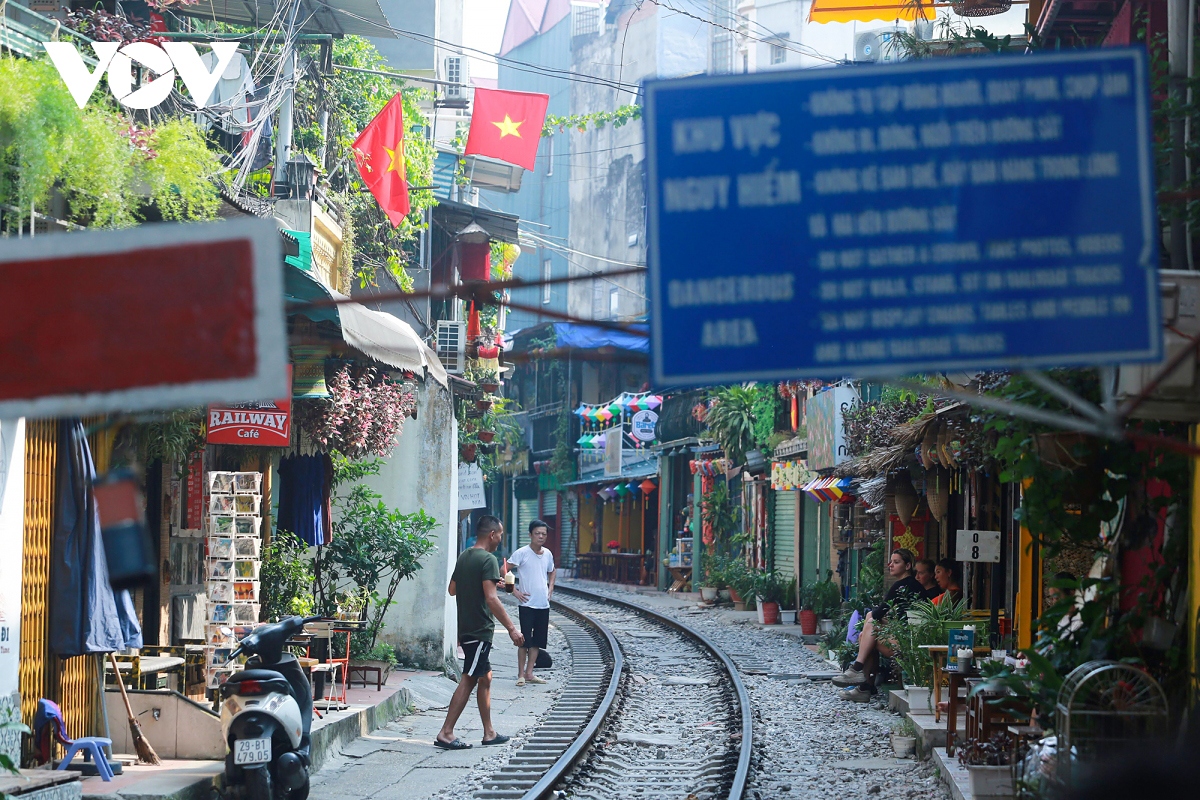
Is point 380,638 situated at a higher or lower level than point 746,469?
lower

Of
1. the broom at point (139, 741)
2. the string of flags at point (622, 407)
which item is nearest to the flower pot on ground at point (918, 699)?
the broom at point (139, 741)

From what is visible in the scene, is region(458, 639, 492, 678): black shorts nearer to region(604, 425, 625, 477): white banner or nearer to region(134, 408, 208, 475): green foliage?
region(134, 408, 208, 475): green foliage

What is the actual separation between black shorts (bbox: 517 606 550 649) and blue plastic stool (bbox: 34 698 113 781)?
7.68m

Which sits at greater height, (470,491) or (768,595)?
(470,491)

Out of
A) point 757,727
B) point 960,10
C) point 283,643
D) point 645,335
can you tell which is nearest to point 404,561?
point 757,727

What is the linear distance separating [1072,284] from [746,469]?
1002 inches

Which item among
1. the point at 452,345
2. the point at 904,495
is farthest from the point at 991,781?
the point at 452,345

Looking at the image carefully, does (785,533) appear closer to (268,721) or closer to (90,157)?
(268,721)

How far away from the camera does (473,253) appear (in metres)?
21.0

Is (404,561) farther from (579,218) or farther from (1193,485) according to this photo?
(579,218)

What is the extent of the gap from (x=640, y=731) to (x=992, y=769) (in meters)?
5.14

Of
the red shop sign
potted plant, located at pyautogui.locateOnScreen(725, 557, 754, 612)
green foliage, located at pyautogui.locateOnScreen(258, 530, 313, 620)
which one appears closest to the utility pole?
the red shop sign

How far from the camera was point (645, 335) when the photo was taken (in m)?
4.71

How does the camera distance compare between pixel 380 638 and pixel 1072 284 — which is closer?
pixel 1072 284
